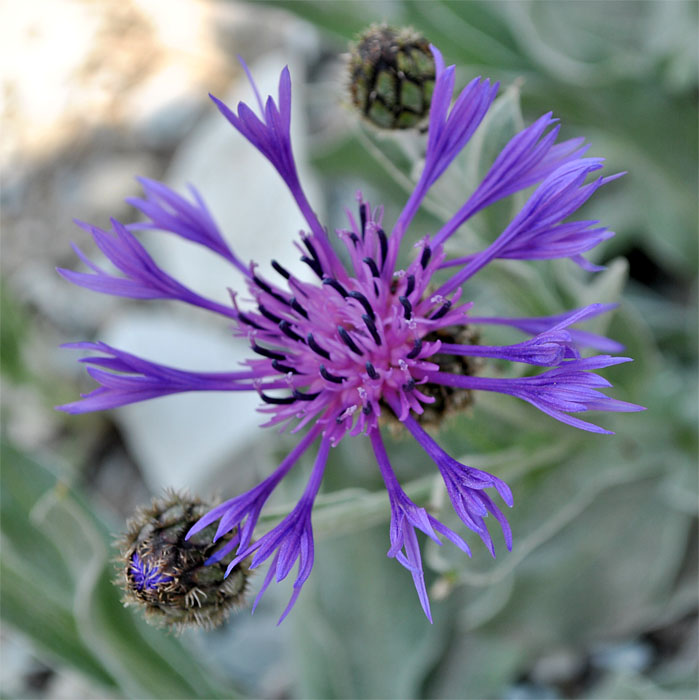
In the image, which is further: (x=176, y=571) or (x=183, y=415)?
(x=183, y=415)

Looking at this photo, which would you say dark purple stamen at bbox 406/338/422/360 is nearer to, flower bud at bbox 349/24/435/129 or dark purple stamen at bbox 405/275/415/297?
dark purple stamen at bbox 405/275/415/297

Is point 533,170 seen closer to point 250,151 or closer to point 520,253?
point 520,253

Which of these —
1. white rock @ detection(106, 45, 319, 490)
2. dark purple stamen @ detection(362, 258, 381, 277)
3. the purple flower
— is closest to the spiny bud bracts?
the purple flower

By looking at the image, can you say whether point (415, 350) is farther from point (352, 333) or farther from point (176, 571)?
point (176, 571)

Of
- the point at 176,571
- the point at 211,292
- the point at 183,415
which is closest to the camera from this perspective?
the point at 176,571

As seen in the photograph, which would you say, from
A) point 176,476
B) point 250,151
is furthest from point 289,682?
point 250,151

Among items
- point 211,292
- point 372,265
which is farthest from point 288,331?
point 211,292

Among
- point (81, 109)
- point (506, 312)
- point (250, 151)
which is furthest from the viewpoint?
point (81, 109)
